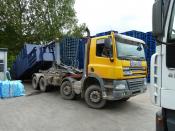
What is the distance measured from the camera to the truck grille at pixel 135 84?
7250 mm

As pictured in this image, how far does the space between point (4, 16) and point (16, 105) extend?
14114 millimetres

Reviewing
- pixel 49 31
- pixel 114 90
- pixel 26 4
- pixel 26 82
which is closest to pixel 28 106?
pixel 114 90

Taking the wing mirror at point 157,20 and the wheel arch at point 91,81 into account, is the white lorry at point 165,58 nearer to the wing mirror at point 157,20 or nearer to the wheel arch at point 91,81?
the wing mirror at point 157,20

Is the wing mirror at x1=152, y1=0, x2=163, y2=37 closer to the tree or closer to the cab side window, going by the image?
the cab side window

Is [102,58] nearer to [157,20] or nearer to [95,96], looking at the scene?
[95,96]

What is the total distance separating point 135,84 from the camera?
7.49 m

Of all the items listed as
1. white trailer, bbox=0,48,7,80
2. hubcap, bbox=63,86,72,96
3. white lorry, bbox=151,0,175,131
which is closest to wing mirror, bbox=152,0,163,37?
white lorry, bbox=151,0,175,131

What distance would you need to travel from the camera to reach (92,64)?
7574mm

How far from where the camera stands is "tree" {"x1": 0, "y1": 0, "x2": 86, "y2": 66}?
20.0 m

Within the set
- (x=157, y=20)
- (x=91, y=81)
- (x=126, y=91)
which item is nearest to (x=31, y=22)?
(x=91, y=81)

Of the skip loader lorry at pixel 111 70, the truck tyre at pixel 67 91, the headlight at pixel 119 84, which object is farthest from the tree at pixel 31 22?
the headlight at pixel 119 84

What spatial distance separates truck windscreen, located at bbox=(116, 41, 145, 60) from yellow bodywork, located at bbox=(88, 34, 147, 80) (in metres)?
0.16

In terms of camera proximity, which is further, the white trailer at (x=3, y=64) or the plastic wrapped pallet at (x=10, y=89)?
the white trailer at (x=3, y=64)

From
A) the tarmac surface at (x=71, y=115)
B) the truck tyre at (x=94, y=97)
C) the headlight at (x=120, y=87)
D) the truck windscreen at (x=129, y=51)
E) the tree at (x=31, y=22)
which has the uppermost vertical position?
the tree at (x=31, y=22)
